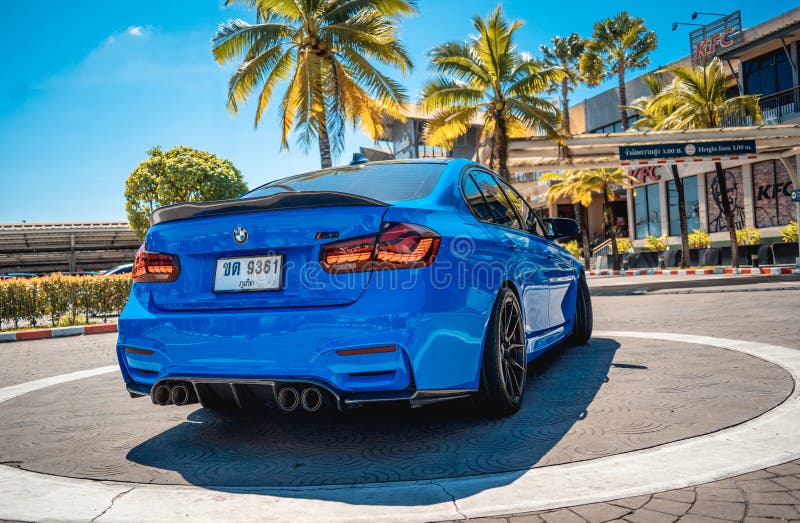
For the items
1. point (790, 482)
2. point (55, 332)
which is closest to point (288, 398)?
point (790, 482)

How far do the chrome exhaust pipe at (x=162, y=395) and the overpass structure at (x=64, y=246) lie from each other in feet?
215

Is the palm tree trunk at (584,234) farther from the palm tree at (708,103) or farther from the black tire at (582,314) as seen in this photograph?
the black tire at (582,314)

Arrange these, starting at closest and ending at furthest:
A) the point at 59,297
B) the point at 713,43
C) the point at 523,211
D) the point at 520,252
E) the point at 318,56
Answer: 1. the point at 520,252
2. the point at 523,211
3. the point at 59,297
4. the point at 318,56
5. the point at 713,43

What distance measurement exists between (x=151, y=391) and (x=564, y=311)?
3367 millimetres

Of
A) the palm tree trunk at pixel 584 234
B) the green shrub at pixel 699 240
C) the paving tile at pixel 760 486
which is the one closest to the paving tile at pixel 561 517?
the paving tile at pixel 760 486

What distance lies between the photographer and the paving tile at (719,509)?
214 cm

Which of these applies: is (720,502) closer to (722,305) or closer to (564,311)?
(564,311)

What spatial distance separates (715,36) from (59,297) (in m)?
31.9

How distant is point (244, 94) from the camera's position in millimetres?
18703

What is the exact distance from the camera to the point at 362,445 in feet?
10.5

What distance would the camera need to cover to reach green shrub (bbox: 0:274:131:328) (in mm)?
13531

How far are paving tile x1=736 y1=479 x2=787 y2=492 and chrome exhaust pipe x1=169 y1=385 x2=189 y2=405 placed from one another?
2.47 meters

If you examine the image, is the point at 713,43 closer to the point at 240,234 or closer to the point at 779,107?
the point at 779,107

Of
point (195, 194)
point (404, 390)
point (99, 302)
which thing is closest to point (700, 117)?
point (99, 302)
